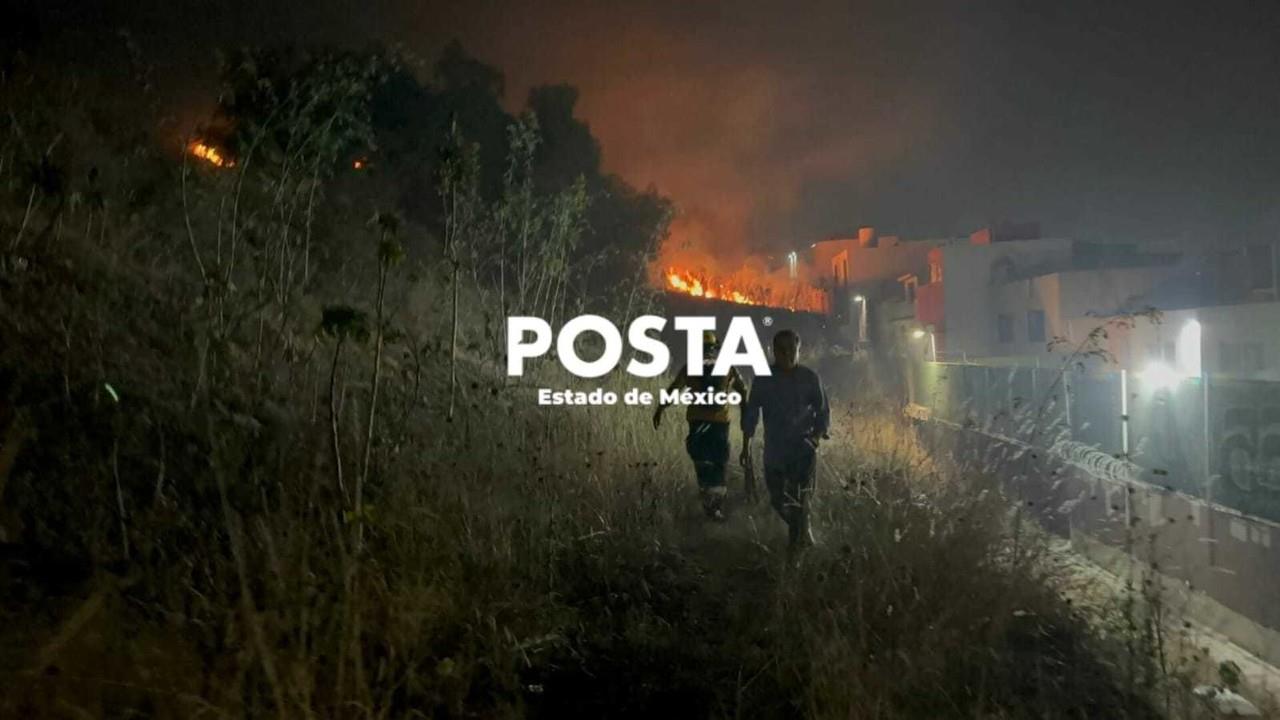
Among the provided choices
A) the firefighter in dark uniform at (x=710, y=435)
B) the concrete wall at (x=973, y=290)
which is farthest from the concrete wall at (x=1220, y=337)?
the firefighter in dark uniform at (x=710, y=435)

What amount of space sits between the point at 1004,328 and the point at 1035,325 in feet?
6.99

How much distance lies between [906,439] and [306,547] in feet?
22.3

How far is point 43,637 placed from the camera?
3.22 m

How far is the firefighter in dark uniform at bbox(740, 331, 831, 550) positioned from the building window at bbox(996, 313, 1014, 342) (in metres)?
33.9

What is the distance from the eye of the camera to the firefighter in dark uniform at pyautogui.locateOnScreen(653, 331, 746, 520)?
23.0ft

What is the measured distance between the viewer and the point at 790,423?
621cm

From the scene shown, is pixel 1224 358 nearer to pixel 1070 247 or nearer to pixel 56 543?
pixel 1070 247

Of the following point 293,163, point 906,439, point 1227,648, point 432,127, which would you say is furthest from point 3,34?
point 1227,648

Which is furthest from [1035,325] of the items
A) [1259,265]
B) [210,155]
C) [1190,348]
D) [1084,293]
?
[210,155]

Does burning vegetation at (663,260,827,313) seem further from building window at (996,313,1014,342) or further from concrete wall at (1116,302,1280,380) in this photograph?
concrete wall at (1116,302,1280,380)

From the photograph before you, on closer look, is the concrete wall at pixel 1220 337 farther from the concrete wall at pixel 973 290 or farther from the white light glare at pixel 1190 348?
the concrete wall at pixel 973 290

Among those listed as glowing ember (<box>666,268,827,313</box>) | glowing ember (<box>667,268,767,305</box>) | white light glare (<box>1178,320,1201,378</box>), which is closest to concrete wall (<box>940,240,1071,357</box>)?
glowing ember (<box>666,268,827,313</box>)

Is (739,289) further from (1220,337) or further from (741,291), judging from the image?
(1220,337)

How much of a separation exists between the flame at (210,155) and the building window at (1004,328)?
33.4m
